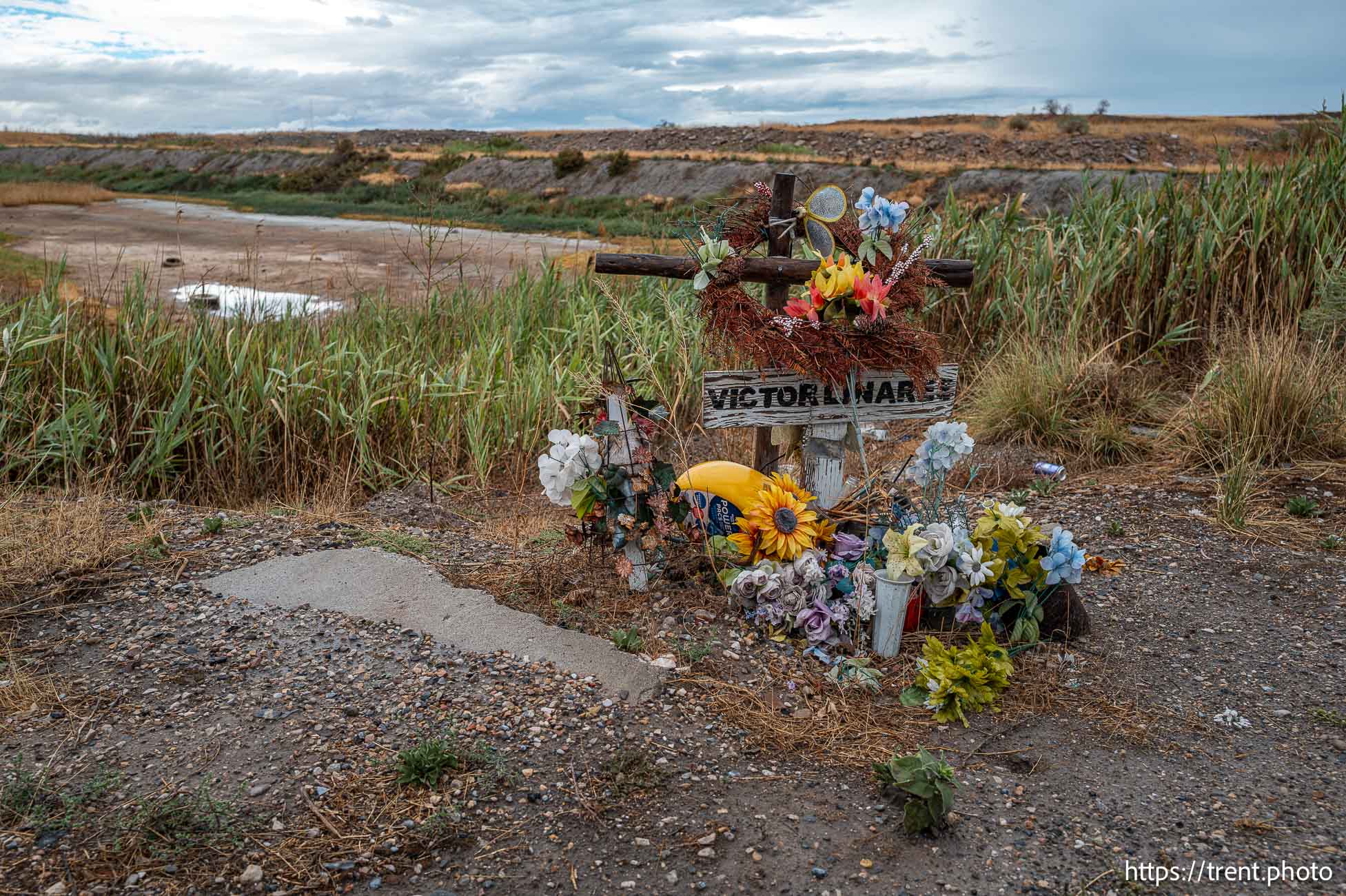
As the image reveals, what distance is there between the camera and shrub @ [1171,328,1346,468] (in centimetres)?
512

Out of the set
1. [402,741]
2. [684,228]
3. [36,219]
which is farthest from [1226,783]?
[36,219]

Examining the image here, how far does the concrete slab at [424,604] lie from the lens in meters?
3.09

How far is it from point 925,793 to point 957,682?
777 mm

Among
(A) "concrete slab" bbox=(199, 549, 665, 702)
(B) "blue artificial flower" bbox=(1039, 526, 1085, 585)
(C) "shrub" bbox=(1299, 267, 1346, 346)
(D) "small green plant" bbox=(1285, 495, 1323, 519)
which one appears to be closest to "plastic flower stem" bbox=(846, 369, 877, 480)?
(B) "blue artificial flower" bbox=(1039, 526, 1085, 585)

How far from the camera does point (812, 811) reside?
2.46 metres

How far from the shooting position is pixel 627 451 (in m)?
3.53

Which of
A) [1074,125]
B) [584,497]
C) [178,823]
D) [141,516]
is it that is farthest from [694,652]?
[1074,125]

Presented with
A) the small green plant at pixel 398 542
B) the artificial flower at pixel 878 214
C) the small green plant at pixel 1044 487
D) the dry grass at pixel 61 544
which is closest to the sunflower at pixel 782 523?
the artificial flower at pixel 878 214

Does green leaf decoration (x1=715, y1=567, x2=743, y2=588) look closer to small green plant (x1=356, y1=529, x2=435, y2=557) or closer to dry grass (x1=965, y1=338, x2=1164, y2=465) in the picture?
small green plant (x1=356, y1=529, x2=435, y2=557)

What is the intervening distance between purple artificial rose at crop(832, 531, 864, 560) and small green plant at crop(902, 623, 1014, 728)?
1.62ft

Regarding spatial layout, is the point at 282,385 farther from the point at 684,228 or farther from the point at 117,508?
the point at 684,228

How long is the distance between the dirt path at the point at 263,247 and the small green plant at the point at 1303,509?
5397 mm

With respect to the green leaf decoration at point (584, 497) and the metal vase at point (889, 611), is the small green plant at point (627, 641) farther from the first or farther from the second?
the metal vase at point (889, 611)

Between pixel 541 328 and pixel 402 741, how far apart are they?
4.56 m
